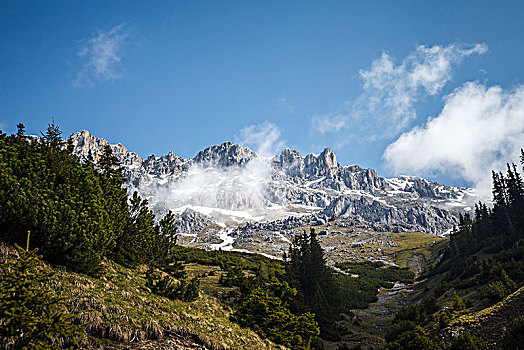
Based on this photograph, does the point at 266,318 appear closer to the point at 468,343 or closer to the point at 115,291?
the point at 115,291

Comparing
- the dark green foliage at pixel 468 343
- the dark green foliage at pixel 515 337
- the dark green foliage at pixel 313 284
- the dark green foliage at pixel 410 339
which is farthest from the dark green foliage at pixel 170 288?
the dark green foliage at pixel 313 284

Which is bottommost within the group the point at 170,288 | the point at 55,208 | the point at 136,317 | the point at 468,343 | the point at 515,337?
the point at 468,343

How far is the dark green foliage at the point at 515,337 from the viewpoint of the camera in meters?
15.5

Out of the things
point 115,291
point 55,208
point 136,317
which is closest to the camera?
point 136,317

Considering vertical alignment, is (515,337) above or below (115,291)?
below

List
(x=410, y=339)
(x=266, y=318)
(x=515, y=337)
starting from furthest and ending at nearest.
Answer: (x=266, y=318), (x=410, y=339), (x=515, y=337)

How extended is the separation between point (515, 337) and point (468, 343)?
241cm

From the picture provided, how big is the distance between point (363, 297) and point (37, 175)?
6398 centimetres

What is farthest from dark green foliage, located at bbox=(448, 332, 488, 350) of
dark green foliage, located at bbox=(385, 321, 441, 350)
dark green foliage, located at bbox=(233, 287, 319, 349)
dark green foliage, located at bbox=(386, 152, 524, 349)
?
dark green foliage, located at bbox=(233, 287, 319, 349)

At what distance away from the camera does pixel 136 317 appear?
Result: 14289mm

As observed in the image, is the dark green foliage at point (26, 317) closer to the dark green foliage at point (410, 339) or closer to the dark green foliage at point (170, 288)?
the dark green foliage at point (170, 288)

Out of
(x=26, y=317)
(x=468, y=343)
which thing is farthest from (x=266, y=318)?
(x=26, y=317)

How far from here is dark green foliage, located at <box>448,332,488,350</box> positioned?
56.7ft

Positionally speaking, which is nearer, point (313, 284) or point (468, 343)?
point (468, 343)
